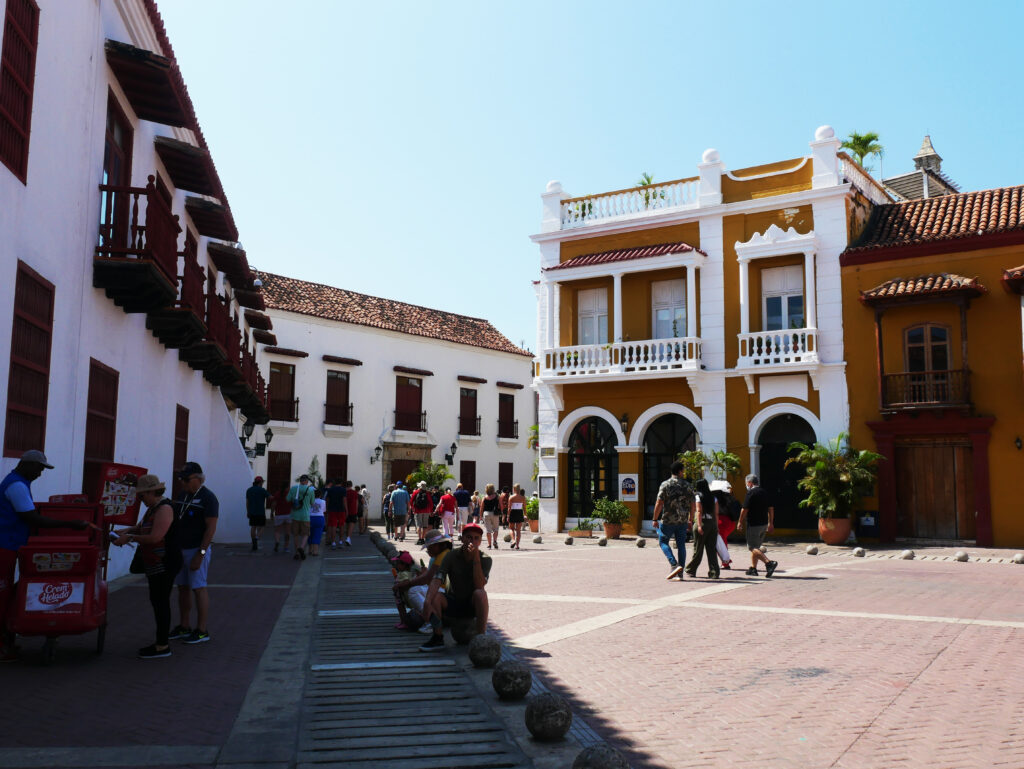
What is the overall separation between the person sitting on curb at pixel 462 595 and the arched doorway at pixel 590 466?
18414mm

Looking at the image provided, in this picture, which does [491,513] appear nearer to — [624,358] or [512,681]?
[624,358]

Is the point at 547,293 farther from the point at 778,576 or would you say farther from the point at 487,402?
the point at 487,402

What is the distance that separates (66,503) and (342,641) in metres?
2.73

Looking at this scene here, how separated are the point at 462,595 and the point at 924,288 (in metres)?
16.7

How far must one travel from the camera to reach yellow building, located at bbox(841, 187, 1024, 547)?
67.3 feet

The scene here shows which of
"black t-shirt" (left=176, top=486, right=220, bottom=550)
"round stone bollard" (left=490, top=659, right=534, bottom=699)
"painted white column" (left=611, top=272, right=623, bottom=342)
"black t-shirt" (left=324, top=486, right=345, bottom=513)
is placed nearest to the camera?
"round stone bollard" (left=490, top=659, right=534, bottom=699)

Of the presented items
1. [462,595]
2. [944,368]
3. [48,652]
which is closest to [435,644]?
[462,595]

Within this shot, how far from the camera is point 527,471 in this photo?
4578 centimetres

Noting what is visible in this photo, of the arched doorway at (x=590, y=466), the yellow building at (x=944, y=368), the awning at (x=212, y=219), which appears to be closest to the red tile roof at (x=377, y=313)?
the arched doorway at (x=590, y=466)

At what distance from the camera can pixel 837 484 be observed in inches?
843

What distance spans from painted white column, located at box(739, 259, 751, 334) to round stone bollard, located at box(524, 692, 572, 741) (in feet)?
64.9

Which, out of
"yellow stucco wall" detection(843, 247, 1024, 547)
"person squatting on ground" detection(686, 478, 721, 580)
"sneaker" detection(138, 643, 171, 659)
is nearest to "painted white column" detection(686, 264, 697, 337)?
"yellow stucco wall" detection(843, 247, 1024, 547)

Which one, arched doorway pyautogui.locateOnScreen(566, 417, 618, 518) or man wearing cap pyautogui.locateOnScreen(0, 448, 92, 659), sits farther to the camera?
arched doorway pyautogui.locateOnScreen(566, 417, 618, 518)

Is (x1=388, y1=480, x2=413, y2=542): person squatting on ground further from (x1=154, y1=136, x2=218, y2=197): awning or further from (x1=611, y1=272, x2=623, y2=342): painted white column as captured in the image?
(x1=154, y1=136, x2=218, y2=197): awning
